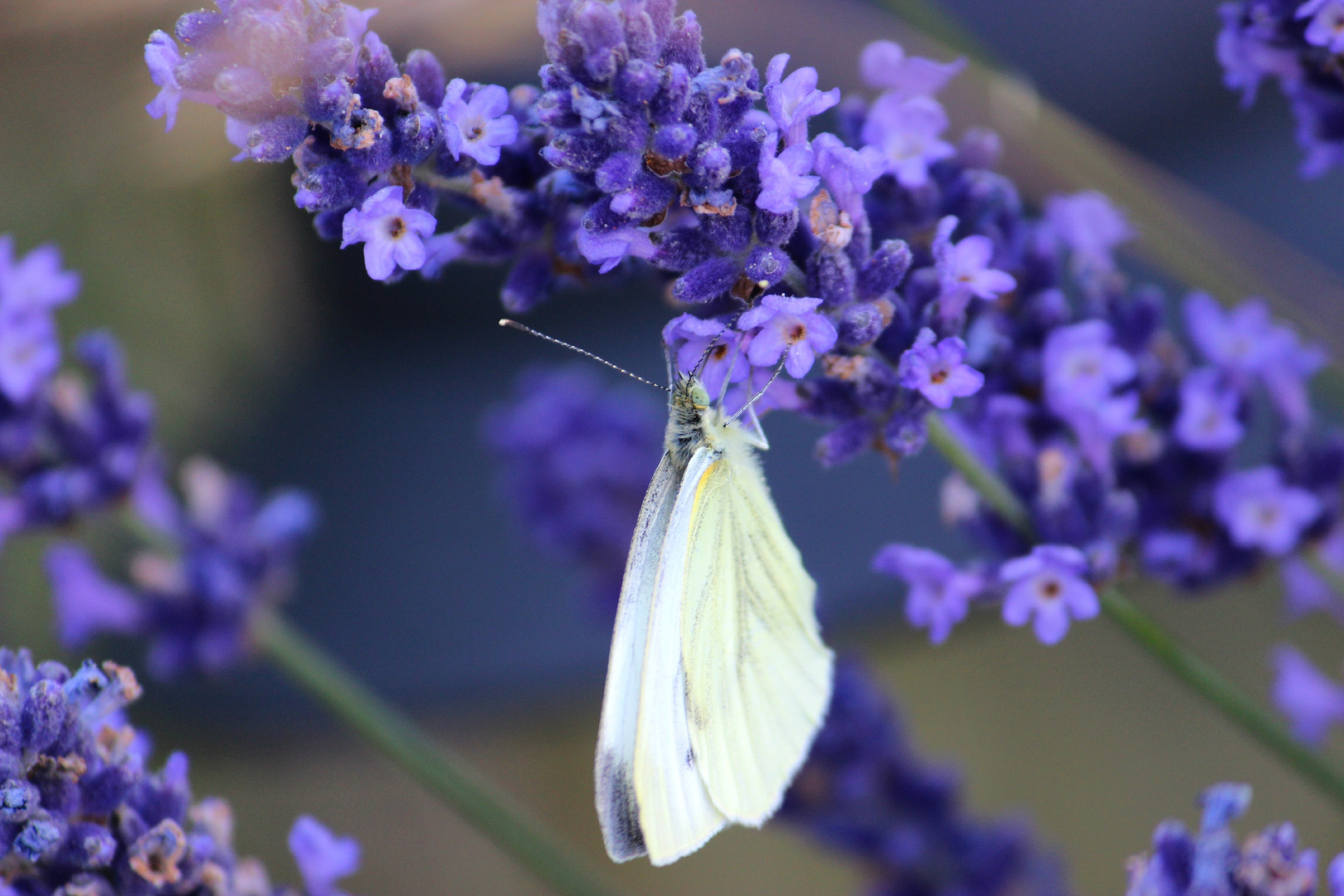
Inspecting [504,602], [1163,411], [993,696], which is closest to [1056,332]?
[1163,411]

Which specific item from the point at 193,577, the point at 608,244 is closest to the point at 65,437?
the point at 193,577

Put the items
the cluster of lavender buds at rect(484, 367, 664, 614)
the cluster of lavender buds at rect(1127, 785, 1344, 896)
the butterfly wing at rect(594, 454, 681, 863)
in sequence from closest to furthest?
1. the cluster of lavender buds at rect(1127, 785, 1344, 896)
2. the butterfly wing at rect(594, 454, 681, 863)
3. the cluster of lavender buds at rect(484, 367, 664, 614)

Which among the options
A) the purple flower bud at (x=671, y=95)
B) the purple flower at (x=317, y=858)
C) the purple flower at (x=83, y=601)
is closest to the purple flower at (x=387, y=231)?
the purple flower bud at (x=671, y=95)

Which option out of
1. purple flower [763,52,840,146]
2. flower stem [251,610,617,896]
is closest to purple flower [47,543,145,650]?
flower stem [251,610,617,896]

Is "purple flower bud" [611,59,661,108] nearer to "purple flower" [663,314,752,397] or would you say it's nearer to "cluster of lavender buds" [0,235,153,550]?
"purple flower" [663,314,752,397]

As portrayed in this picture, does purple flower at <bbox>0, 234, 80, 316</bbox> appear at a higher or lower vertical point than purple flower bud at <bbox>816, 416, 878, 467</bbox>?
lower

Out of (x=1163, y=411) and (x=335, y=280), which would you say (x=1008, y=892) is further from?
(x=335, y=280)
